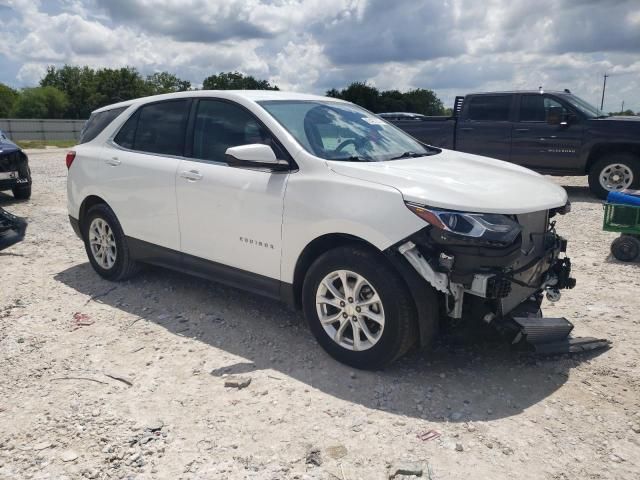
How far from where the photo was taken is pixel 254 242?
4.05 meters

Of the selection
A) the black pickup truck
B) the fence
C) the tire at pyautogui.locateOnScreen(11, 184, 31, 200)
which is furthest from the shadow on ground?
the fence

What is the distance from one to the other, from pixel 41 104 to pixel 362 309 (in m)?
80.8

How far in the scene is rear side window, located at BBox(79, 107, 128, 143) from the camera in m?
5.42

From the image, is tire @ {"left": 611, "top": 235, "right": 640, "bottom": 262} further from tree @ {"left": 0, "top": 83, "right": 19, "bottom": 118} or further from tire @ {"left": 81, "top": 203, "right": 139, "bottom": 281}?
tree @ {"left": 0, "top": 83, "right": 19, "bottom": 118}

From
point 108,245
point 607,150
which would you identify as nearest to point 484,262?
point 108,245

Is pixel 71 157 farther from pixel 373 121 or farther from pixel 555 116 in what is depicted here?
pixel 555 116

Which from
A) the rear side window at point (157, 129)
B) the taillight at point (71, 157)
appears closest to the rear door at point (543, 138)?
the rear side window at point (157, 129)

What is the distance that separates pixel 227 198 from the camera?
13.7 ft

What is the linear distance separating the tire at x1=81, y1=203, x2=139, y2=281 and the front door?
0.99 meters

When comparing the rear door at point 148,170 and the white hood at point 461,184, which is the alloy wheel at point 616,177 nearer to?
the white hood at point 461,184

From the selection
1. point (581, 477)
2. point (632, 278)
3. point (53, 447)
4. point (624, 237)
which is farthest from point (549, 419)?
point (624, 237)

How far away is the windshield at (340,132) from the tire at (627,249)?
2.86 m

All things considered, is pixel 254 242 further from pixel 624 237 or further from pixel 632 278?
pixel 624 237

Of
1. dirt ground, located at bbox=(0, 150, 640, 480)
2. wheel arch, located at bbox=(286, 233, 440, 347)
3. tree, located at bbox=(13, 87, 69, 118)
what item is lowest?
dirt ground, located at bbox=(0, 150, 640, 480)
